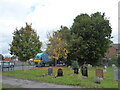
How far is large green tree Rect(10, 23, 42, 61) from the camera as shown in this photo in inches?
760

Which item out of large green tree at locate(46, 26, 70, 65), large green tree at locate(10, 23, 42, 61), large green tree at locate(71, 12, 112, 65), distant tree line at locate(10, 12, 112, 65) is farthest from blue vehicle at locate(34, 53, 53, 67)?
large green tree at locate(10, 23, 42, 61)

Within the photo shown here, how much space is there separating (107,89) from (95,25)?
74.7 feet

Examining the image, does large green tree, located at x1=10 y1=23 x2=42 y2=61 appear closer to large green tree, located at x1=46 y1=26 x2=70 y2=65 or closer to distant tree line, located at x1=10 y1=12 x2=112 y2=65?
large green tree, located at x1=46 y1=26 x2=70 y2=65

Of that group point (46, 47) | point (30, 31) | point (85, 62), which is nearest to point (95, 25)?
point (85, 62)

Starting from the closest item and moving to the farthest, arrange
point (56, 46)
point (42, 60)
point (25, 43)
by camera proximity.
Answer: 1. point (25, 43)
2. point (56, 46)
3. point (42, 60)

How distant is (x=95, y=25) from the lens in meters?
31.0

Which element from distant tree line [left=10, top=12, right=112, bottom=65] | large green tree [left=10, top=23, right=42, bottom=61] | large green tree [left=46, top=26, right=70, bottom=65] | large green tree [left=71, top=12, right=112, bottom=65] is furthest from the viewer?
large green tree [left=71, top=12, right=112, bottom=65]

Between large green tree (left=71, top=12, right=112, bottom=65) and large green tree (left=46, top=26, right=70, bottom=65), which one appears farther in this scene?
large green tree (left=71, top=12, right=112, bottom=65)

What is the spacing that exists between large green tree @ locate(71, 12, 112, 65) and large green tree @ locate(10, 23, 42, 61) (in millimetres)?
11544

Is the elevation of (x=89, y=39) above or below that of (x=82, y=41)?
above

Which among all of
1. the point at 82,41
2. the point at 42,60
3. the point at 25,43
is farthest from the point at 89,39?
the point at 25,43

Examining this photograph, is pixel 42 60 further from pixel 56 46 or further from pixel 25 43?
pixel 25 43

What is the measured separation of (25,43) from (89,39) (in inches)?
630

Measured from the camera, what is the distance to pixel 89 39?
102ft
